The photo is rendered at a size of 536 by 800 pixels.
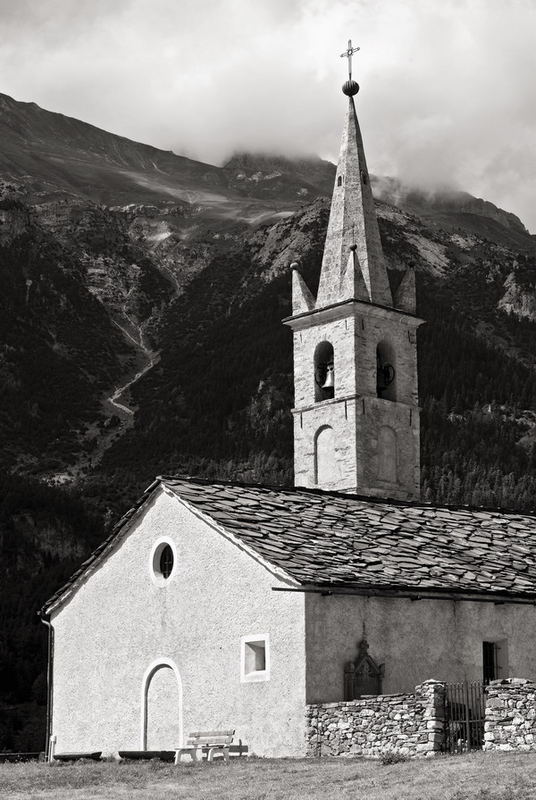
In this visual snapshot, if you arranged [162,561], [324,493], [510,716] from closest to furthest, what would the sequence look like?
[510,716] < [162,561] < [324,493]

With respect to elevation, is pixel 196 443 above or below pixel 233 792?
above

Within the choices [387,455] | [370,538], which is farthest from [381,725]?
[387,455]

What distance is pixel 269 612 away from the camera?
28.1 meters

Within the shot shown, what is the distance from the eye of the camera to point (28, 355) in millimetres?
197125

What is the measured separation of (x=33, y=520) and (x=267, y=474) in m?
22.7

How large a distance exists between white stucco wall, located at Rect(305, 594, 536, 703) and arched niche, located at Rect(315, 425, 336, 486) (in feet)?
49.4

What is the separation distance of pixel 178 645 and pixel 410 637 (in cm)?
522

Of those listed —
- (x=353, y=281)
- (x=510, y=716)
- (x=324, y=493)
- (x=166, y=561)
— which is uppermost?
(x=353, y=281)

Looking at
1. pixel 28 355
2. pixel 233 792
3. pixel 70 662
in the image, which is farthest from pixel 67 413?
pixel 233 792

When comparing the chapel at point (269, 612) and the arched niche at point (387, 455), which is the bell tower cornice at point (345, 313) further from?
the chapel at point (269, 612)

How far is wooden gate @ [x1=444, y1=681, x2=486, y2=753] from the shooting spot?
23.8 m

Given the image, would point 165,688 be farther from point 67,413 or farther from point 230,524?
point 67,413

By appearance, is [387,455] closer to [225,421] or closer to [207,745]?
[207,745]

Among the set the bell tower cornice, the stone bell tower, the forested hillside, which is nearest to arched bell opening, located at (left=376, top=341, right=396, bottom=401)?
the stone bell tower
